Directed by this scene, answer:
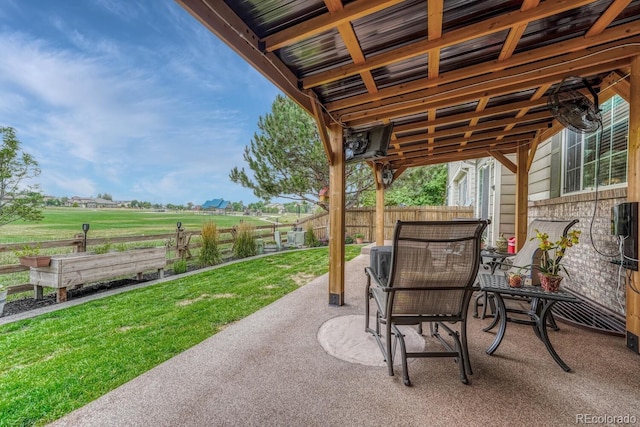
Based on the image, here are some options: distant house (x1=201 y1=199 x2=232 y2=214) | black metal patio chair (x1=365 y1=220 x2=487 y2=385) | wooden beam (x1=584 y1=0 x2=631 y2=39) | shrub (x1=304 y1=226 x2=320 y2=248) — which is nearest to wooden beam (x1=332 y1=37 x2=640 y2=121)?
wooden beam (x1=584 y1=0 x2=631 y2=39)

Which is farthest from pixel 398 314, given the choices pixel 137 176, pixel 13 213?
pixel 137 176

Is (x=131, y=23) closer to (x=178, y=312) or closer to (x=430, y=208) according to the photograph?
(x=178, y=312)

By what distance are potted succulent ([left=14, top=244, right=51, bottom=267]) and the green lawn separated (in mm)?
828

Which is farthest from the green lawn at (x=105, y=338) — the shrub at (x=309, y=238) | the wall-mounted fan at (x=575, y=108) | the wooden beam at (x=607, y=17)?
the shrub at (x=309, y=238)

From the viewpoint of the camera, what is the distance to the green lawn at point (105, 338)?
175cm

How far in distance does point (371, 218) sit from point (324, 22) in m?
9.32

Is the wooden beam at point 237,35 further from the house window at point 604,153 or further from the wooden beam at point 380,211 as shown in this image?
the wooden beam at point 380,211

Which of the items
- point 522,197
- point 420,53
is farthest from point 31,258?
point 522,197

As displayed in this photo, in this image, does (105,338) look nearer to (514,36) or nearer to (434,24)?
(434,24)

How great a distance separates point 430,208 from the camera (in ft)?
32.7

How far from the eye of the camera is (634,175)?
7.49 ft

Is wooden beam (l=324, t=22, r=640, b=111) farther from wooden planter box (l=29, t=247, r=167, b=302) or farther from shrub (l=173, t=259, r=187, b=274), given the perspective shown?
shrub (l=173, t=259, r=187, b=274)

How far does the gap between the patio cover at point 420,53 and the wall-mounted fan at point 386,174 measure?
3.10 m

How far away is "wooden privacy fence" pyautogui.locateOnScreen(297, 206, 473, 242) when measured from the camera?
9906mm
